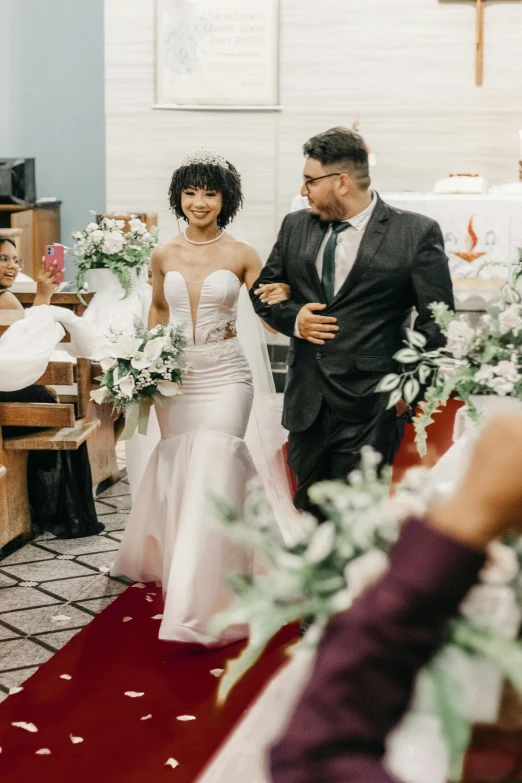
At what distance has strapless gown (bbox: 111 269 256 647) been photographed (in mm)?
3812

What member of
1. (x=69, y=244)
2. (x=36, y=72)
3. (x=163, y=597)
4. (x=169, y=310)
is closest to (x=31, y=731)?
(x=163, y=597)

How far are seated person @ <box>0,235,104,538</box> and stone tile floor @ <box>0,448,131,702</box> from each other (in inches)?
2.8

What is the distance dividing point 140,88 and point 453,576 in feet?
26.9

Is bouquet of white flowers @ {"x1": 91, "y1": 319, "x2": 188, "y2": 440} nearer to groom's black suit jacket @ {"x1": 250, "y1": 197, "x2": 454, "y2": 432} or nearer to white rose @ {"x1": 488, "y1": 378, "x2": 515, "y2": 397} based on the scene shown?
groom's black suit jacket @ {"x1": 250, "y1": 197, "x2": 454, "y2": 432}

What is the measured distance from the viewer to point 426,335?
349cm

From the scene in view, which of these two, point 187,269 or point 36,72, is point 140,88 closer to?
point 36,72

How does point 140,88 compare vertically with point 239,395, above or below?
above

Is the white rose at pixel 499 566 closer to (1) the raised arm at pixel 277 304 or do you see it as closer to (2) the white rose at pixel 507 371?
(2) the white rose at pixel 507 371

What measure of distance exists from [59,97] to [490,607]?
32.3 feet

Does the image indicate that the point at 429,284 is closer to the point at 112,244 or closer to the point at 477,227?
the point at 112,244

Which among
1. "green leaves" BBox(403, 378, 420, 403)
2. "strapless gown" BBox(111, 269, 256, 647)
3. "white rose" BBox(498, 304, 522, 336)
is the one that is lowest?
"strapless gown" BBox(111, 269, 256, 647)

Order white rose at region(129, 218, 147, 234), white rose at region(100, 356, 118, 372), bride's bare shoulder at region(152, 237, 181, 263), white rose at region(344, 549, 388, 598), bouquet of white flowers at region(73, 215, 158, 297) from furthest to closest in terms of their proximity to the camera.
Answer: white rose at region(129, 218, 147, 234), bouquet of white flowers at region(73, 215, 158, 297), bride's bare shoulder at region(152, 237, 181, 263), white rose at region(100, 356, 118, 372), white rose at region(344, 549, 388, 598)

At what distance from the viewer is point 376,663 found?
2.23 feet

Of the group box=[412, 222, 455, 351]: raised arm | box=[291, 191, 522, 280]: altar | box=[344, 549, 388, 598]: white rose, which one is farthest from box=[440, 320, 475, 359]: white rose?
box=[291, 191, 522, 280]: altar
